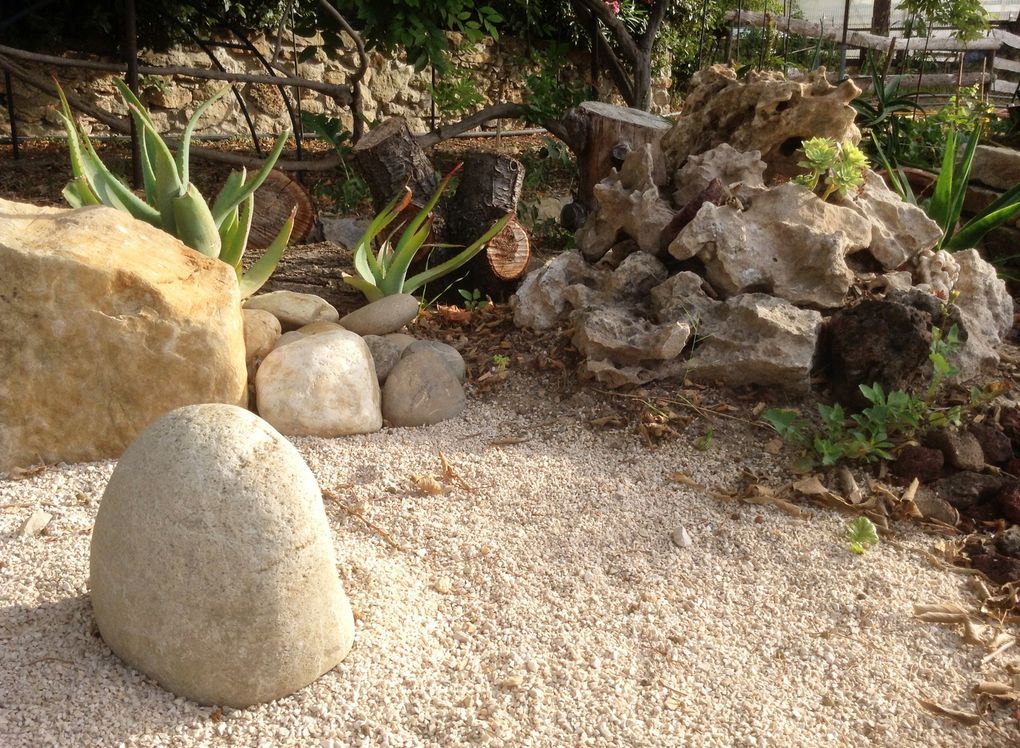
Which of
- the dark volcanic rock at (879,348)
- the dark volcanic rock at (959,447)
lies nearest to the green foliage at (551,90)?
the dark volcanic rock at (879,348)

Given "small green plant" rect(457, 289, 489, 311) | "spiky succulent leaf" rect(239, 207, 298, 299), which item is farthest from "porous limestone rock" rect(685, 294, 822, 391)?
"spiky succulent leaf" rect(239, 207, 298, 299)

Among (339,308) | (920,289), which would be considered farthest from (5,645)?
(920,289)

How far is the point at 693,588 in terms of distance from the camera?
2.43 metres

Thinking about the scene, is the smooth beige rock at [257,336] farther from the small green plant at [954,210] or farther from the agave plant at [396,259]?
the small green plant at [954,210]

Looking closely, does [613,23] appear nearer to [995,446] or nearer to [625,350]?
[625,350]

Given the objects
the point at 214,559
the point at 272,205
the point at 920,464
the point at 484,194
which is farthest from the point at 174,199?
the point at 920,464

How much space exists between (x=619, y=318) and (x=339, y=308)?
1.34 meters

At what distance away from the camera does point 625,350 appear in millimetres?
3289

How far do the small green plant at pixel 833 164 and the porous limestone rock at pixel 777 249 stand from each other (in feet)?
0.35

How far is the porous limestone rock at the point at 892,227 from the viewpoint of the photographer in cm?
364

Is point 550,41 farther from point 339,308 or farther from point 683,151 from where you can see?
point 339,308

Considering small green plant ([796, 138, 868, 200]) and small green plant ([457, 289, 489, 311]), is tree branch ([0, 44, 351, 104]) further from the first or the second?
small green plant ([796, 138, 868, 200])

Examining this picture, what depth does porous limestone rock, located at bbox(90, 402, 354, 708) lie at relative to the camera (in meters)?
1.77

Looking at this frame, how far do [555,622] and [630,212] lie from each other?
81.7 inches
